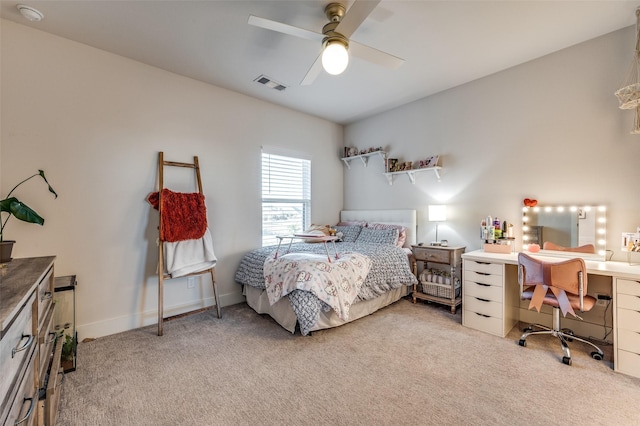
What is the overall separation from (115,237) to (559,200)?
4.38m

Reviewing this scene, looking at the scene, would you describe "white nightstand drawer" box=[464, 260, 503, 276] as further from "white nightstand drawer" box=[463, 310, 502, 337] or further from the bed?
the bed

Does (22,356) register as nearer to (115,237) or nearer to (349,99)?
(115,237)

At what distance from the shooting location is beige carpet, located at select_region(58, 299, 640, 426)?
1.60 meters

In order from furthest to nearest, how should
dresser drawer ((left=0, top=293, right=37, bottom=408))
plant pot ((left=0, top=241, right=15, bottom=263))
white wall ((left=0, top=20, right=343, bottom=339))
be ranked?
white wall ((left=0, top=20, right=343, bottom=339)), plant pot ((left=0, top=241, right=15, bottom=263)), dresser drawer ((left=0, top=293, right=37, bottom=408))

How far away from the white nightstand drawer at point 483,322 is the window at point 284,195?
8.19 feet

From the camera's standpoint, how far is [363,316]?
3043mm

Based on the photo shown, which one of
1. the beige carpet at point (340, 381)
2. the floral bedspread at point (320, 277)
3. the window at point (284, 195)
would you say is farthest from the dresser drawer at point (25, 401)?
the window at point (284, 195)

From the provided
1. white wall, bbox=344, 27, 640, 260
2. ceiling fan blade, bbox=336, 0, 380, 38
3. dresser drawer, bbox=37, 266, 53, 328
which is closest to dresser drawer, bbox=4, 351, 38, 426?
dresser drawer, bbox=37, 266, 53, 328

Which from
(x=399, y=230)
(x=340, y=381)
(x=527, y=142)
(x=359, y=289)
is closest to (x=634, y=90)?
(x=527, y=142)

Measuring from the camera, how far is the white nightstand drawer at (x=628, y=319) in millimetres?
1935

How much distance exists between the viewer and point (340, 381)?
192 centimetres

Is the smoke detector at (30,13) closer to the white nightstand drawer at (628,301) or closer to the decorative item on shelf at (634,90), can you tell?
the decorative item on shelf at (634,90)

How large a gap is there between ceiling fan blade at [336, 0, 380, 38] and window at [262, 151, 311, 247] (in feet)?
7.21

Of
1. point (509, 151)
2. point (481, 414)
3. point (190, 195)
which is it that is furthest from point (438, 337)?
point (190, 195)
